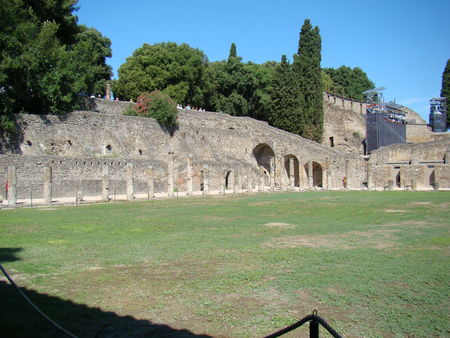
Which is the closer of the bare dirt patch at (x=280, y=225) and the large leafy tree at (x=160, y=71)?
the bare dirt patch at (x=280, y=225)

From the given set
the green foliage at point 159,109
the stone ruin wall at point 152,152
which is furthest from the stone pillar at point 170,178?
the green foliage at point 159,109

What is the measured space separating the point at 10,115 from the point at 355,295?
85.7ft

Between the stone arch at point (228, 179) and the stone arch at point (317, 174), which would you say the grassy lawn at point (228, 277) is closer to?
the stone arch at point (228, 179)

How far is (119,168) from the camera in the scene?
2980 cm

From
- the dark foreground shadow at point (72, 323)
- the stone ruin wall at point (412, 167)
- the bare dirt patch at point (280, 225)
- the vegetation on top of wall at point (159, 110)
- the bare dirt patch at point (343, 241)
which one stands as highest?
the vegetation on top of wall at point (159, 110)

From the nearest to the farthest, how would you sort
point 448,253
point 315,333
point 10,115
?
point 315,333, point 448,253, point 10,115

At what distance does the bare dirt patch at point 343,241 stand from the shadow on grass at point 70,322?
5158 mm

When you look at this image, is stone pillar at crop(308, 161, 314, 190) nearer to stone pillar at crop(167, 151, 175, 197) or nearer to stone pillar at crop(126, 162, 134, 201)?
stone pillar at crop(167, 151, 175, 197)

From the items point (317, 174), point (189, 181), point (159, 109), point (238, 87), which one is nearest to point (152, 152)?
point (159, 109)

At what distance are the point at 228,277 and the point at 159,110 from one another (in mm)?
31304

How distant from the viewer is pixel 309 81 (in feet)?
155

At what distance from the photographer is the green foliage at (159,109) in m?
37.8

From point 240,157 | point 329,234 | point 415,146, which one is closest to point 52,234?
point 329,234

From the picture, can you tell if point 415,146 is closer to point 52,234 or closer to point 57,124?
point 57,124
